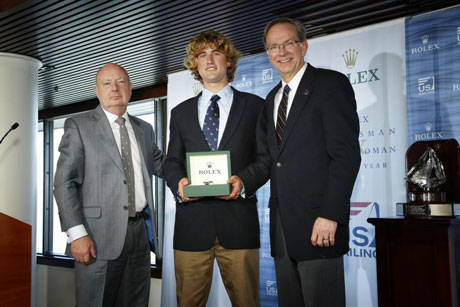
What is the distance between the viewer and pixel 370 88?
3.81 m

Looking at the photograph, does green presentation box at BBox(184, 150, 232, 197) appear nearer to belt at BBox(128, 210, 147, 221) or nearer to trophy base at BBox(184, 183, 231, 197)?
trophy base at BBox(184, 183, 231, 197)

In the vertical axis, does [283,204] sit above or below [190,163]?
below

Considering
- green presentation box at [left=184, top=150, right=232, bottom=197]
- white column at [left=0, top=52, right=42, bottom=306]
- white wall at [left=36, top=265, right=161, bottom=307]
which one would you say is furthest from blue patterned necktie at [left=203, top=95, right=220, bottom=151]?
white wall at [left=36, top=265, right=161, bottom=307]

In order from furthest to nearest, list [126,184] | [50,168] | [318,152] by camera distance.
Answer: [50,168]
[126,184]
[318,152]

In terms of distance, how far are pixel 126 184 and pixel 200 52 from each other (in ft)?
2.62

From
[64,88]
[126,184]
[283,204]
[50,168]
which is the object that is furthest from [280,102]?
[50,168]

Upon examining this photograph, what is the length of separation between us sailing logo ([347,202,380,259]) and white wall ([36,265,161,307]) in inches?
164

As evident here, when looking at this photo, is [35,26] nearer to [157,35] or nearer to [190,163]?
[157,35]

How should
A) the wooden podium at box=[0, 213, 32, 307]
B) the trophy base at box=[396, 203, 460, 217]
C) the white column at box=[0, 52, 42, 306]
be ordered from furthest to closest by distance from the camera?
the white column at box=[0, 52, 42, 306] < the wooden podium at box=[0, 213, 32, 307] < the trophy base at box=[396, 203, 460, 217]

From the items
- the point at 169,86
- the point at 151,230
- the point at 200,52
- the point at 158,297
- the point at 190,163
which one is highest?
the point at 169,86

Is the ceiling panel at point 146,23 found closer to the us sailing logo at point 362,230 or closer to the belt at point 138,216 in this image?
the us sailing logo at point 362,230

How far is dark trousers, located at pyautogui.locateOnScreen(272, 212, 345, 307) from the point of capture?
1842 mm

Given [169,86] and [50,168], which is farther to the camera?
[50,168]

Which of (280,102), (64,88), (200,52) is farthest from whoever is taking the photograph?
(64,88)
